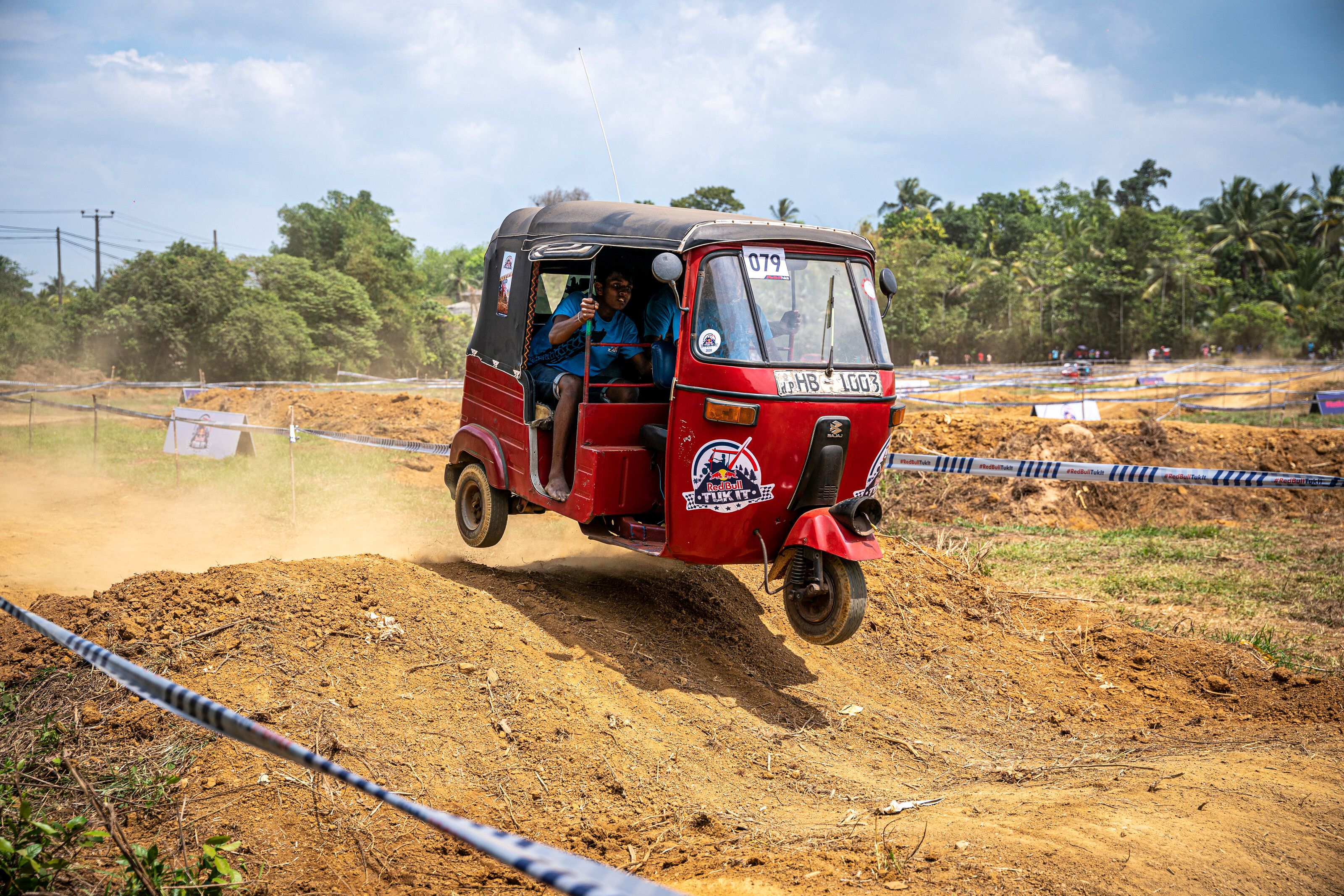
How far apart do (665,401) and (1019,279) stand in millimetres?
65260

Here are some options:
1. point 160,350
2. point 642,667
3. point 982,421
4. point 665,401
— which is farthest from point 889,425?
point 160,350

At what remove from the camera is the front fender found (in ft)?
25.6

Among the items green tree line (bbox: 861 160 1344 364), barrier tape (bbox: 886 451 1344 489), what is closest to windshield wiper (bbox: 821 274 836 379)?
barrier tape (bbox: 886 451 1344 489)

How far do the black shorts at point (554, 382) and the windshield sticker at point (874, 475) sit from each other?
2.18 meters

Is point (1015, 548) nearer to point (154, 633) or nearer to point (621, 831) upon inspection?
point (621, 831)

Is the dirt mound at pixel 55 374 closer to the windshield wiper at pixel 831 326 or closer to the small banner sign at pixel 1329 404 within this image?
the windshield wiper at pixel 831 326

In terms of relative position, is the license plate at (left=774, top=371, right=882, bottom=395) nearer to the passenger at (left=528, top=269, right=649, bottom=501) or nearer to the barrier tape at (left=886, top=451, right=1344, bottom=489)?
the passenger at (left=528, top=269, right=649, bottom=501)

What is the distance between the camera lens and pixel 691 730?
5.60m

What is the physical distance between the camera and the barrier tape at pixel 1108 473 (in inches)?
350

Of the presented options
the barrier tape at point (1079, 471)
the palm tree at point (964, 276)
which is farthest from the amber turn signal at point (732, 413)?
the palm tree at point (964, 276)

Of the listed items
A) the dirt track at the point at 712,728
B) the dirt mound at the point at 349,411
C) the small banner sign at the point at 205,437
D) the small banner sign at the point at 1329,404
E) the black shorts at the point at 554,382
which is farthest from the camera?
the small banner sign at the point at 1329,404

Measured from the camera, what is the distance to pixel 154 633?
5246 millimetres

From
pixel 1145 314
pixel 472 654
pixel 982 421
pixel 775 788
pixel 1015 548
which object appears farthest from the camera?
pixel 1145 314

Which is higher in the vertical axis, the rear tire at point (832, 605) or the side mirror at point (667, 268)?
the side mirror at point (667, 268)
